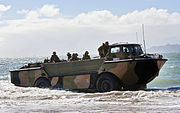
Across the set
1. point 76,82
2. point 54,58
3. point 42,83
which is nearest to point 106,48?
point 76,82

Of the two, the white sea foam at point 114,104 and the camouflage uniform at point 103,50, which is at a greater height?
the camouflage uniform at point 103,50

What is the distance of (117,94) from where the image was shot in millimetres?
11836

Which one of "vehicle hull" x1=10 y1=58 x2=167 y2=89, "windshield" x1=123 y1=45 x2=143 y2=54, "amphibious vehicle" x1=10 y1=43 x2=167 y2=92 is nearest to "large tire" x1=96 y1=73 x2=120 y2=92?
"amphibious vehicle" x1=10 y1=43 x2=167 y2=92

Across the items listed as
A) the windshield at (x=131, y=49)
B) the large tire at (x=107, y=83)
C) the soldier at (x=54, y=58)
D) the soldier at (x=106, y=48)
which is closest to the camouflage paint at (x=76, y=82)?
the large tire at (x=107, y=83)

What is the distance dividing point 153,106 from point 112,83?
177 inches

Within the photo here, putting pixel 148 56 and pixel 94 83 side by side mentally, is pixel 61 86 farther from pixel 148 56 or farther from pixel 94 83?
pixel 148 56

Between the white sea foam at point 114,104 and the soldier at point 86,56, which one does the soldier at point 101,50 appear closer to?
the soldier at point 86,56

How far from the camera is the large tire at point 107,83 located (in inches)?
524

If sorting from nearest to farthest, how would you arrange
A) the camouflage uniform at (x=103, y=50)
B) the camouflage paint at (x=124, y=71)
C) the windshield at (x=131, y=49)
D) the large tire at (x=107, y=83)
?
the camouflage paint at (x=124, y=71) → the large tire at (x=107, y=83) → the windshield at (x=131, y=49) → the camouflage uniform at (x=103, y=50)

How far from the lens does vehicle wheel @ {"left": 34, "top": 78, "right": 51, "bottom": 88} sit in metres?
15.9

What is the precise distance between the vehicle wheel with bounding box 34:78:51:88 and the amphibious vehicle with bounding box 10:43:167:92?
0.05 m

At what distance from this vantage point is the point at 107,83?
13625 millimetres

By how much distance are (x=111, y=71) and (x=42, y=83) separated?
163 inches

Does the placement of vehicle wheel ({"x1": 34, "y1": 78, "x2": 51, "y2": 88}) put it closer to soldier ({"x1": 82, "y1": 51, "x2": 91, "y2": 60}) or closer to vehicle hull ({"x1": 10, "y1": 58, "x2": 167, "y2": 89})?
vehicle hull ({"x1": 10, "y1": 58, "x2": 167, "y2": 89})
